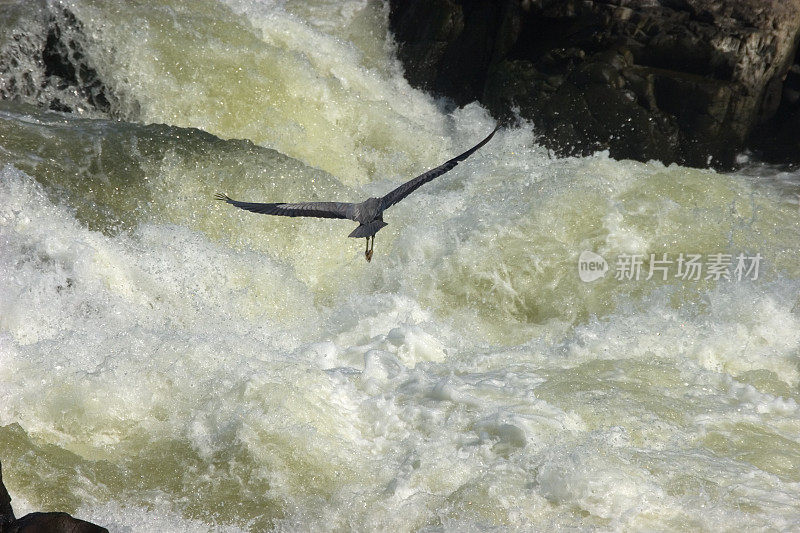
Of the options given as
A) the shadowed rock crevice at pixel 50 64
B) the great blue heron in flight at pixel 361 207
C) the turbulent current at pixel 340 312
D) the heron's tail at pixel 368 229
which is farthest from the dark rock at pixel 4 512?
the shadowed rock crevice at pixel 50 64

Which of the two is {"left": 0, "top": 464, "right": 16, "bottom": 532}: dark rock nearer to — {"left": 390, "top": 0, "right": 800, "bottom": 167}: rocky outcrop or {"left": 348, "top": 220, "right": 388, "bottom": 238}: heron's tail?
{"left": 348, "top": 220, "right": 388, "bottom": 238}: heron's tail

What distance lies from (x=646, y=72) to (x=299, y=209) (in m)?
5.36

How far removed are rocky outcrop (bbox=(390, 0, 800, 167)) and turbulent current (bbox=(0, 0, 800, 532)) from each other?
16.8 inches

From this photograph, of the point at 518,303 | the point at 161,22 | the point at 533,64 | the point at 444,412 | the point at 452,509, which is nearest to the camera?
the point at 452,509

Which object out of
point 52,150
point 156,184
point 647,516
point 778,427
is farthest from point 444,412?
point 52,150

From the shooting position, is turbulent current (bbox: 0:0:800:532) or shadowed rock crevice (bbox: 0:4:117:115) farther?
shadowed rock crevice (bbox: 0:4:117:115)

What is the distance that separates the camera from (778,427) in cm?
377

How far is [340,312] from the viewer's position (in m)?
4.81

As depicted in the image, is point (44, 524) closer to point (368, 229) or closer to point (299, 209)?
point (299, 209)

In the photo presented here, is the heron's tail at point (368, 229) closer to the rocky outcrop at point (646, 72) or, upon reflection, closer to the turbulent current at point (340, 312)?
the turbulent current at point (340, 312)

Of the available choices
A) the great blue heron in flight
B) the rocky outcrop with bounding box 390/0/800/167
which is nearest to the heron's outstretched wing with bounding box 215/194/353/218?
the great blue heron in flight

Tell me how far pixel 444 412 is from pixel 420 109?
16.8 ft

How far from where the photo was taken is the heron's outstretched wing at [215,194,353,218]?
2934 millimetres

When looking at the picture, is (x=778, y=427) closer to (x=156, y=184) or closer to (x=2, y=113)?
(x=156, y=184)
